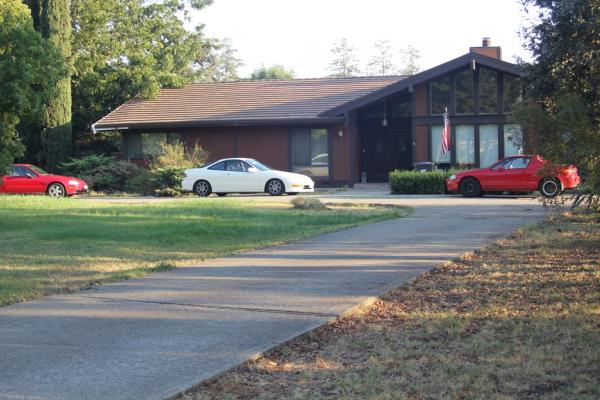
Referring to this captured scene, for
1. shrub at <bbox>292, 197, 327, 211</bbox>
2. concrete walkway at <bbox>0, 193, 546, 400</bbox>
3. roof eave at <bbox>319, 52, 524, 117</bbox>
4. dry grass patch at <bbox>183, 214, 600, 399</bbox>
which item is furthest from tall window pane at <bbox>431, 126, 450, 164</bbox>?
dry grass patch at <bbox>183, 214, 600, 399</bbox>

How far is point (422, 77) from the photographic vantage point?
103 feet

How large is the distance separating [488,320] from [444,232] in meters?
7.12

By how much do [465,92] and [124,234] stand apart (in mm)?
20621

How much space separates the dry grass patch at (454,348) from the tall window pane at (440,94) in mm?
22231

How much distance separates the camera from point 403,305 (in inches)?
331

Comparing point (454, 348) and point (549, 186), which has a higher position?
point (549, 186)

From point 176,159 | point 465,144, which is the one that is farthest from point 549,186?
point 176,159

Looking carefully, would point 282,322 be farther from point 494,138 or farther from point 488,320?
point 494,138

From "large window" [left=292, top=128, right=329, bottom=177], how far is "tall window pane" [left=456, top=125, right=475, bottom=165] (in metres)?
5.50

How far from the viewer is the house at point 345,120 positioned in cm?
3133

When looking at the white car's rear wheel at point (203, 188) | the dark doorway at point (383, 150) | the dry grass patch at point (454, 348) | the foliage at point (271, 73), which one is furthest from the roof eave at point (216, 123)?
the foliage at point (271, 73)

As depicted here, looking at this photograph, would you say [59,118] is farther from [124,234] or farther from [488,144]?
[124,234]

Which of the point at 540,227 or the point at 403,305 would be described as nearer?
the point at 403,305

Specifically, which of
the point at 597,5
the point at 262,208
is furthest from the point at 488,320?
the point at 262,208
